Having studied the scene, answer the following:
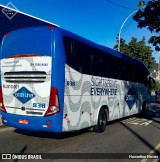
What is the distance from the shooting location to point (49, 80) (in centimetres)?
786

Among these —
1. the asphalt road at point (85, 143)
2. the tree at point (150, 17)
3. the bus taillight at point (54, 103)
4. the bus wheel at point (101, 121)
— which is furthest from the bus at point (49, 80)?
the tree at point (150, 17)

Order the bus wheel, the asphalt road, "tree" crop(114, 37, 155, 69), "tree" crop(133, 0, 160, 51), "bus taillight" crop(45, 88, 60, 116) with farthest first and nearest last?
"tree" crop(114, 37, 155, 69), "tree" crop(133, 0, 160, 51), the bus wheel, "bus taillight" crop(45, 88, 60, 116), the asphalt road

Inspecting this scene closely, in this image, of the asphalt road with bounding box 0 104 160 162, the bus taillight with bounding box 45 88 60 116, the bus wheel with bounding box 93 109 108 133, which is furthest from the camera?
the bus wheel with bounding box 93 109 108 133

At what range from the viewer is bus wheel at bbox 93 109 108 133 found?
10469 millimetres

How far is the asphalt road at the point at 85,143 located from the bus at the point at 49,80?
1.70 ft

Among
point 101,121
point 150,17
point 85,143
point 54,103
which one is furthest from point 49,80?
point 150,17

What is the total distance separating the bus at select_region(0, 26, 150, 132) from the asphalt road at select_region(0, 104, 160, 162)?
52 centimetres

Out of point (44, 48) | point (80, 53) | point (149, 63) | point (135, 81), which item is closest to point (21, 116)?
point (44, 48)

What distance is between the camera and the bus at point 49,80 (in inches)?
309

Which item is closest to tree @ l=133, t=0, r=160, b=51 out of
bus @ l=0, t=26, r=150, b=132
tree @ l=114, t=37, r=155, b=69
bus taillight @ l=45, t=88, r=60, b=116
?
bus @ l=0, t=26, r=150, b=132

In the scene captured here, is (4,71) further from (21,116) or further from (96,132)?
(96,132)

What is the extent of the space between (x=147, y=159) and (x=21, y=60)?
451 cm

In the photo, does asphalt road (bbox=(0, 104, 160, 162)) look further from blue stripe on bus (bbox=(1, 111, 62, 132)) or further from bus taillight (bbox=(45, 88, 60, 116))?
bus taillight (bbox=(45, 88, 60, 116))

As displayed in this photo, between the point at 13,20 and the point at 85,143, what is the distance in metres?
10.5
